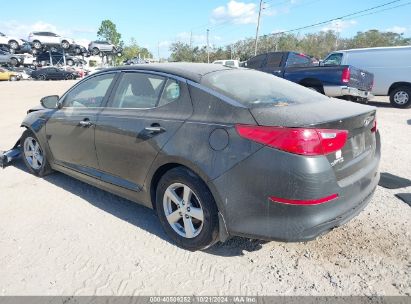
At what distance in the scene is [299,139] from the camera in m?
2.40

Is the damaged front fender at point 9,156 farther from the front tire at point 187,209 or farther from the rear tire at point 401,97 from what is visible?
the rear tire at point 401,97

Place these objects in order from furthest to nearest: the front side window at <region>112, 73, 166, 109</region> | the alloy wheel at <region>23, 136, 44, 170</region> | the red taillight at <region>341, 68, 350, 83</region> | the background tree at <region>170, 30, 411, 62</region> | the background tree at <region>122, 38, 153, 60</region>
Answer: the background tree at <region>122, 38, 153, 60</region>, the background tree at <region>170, 30, 411, 62</region>, the red taillight at <region>341, 68, 350, 83</region>, the alloy wheel at <region>23, 136, 44, 170</region>, the front side window at <region>112, 73, 166, 109</region>

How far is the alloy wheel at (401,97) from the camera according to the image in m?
12.2

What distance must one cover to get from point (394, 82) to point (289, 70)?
12.9ft

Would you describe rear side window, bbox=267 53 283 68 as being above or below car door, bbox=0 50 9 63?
above

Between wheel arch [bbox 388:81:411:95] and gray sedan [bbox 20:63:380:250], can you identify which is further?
wheel arch [bbox 388:81:411:95]

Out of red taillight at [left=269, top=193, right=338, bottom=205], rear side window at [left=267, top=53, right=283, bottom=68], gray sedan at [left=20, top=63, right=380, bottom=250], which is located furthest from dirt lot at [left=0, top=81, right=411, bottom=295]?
rear side window at [left=267, top=53, right=283, bottom=68]

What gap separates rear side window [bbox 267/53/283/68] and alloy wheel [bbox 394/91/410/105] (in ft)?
14.0

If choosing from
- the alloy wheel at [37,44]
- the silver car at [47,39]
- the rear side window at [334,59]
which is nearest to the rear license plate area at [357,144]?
the rear side window at [334,59]

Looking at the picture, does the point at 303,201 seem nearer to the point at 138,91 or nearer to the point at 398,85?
the point at 138,91

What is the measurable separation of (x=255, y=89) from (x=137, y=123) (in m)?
1.15

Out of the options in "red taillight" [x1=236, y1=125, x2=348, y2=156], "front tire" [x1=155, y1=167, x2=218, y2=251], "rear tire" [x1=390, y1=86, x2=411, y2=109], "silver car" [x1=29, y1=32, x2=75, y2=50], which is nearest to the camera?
"red taillight" [x1=236, y1=125, x2=348, y2=156]

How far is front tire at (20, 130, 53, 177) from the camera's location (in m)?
4.89

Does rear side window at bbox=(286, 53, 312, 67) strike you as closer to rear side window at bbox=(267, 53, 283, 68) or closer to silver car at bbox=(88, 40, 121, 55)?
rear side window at bbox=(267, 53, 283, 68)
